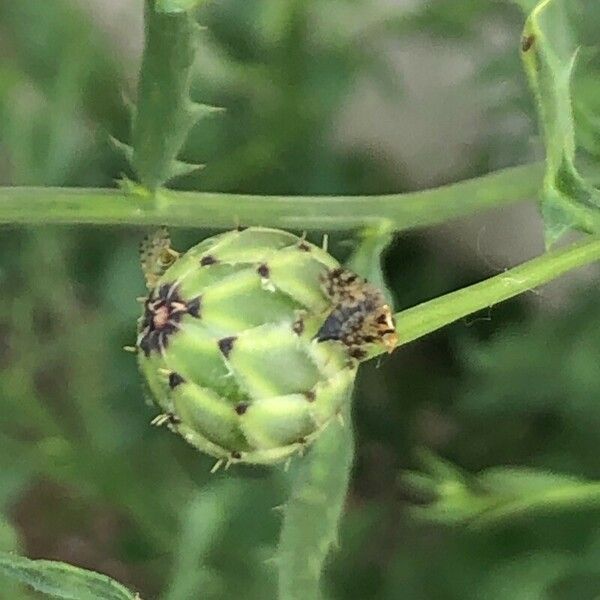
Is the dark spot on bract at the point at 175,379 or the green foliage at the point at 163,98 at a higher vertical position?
the green foliage at the point at 163,98

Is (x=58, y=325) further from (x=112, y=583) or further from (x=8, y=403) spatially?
(x=112, y=583)

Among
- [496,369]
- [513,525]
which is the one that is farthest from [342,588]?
[496,369]

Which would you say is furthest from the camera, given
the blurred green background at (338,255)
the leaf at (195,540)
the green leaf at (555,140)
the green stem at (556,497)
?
the blurred green background at (338,255)

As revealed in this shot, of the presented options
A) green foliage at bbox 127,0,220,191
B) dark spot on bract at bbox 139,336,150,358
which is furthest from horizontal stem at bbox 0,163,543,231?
dark spot on bract at bbox 139,336,150,358

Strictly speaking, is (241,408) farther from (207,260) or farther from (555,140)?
(555,140)

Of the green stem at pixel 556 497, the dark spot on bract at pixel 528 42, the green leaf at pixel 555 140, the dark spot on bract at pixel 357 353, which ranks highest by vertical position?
the dark spot on bract at pixel 528 42

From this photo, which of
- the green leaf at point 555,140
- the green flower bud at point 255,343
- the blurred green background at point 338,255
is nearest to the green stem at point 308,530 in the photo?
the green flower bud at point 255,343

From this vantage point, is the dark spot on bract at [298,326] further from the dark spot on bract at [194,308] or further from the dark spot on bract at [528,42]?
the dark spot on bract at [528,42]

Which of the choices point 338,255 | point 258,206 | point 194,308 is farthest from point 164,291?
point 338,255
